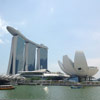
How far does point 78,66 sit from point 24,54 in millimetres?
46552

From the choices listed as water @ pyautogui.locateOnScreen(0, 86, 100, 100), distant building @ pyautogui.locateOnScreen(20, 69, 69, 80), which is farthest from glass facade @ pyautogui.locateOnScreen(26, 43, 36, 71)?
water @ pyautogui.locateOnScreen(0, 86, 100, 100)

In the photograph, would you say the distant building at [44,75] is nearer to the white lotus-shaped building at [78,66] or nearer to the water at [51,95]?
the white lotus-shaped building at [78,66]

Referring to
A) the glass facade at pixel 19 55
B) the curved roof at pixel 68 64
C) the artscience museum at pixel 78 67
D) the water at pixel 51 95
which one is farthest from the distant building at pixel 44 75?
the water at pixel 51 95

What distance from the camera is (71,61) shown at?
7856cm

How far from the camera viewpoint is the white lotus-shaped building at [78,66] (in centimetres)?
7281

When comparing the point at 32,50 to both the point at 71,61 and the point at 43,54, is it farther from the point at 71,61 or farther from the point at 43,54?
the point at 71,61

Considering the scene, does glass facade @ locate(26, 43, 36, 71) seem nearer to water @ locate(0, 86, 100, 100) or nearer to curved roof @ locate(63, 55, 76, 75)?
curved roof @ locate(63, 55, 76, 75)

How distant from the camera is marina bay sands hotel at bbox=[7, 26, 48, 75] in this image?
316 ft

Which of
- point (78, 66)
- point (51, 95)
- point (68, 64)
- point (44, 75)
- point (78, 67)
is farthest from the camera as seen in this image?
point (44, 75)

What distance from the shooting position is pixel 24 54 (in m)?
111

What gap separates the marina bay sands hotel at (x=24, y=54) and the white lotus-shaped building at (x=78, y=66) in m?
31.3

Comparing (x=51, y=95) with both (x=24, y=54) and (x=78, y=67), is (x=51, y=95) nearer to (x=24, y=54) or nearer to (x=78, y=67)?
(x=78, y=67)

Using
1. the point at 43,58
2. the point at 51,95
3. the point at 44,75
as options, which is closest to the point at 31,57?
the point at 43,58

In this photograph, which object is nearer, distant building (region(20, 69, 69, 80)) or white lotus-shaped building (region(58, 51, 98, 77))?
white lotus-shaped building (region(58, 51, 98, 77))
